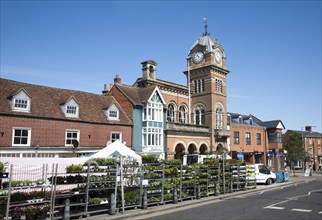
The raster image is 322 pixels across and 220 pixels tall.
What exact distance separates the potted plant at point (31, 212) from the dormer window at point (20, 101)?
13239mm

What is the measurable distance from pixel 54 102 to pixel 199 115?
2056 cm

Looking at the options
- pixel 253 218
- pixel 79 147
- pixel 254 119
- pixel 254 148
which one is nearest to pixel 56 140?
pixel 79 147

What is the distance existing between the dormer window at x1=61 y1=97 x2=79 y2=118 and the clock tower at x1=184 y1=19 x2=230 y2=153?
18.2 metres

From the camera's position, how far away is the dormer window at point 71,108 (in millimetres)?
25359

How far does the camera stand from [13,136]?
70.3ft

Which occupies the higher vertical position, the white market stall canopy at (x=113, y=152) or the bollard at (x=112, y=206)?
the white market stall canopy at (x=113, y=152)

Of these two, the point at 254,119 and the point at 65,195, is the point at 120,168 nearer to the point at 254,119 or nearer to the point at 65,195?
the point at 65,195

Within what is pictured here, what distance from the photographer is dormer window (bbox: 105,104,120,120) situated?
1133 inches

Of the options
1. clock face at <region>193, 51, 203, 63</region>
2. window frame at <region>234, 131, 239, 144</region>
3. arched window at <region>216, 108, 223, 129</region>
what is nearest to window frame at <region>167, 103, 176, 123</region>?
arched window at <region>216, 108, 223, 129</region>

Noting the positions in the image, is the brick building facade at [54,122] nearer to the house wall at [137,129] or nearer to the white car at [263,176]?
the house wall at [137,129]

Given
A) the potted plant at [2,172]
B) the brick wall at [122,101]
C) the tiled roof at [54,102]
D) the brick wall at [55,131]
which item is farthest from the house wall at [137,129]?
the potted plant at [2,172]

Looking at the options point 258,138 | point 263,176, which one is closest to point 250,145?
point 258,138

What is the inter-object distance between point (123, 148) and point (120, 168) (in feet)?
8.71

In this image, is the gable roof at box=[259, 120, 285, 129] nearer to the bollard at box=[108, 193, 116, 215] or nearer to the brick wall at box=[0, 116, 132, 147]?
the brick wall at box=[0, 116, 132, 147]
